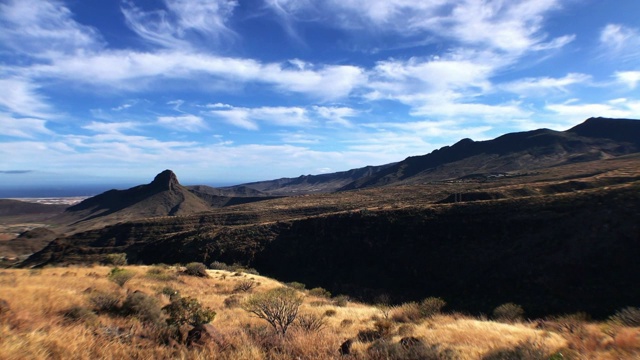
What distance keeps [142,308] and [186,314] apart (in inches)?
51.3

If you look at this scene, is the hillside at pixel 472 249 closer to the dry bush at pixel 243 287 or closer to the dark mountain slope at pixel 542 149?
the dry bush at pixel 243 287

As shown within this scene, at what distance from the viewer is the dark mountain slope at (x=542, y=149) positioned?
14625cm

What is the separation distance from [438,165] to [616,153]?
74532 millimetres

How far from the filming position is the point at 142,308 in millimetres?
9922

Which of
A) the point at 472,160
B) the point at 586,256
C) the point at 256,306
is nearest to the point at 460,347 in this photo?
the point at 256,306

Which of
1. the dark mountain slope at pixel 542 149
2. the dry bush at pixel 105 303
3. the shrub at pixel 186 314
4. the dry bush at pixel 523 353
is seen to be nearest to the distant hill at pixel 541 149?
the dark mountain slope at pixel 542 149

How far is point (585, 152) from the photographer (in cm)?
14662

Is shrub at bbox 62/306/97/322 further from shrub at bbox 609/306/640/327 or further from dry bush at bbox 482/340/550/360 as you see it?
shrub at bbox 609/306/640/327

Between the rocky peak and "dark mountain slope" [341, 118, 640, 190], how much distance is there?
110910mm

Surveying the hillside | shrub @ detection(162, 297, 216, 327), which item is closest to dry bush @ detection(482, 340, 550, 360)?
shrub @ detection(162, 297, 216, 327)

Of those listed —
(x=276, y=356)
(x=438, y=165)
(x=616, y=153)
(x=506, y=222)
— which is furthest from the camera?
(x=438, y=165)

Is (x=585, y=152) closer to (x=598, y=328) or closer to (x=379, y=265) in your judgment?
(x=379, y=265)

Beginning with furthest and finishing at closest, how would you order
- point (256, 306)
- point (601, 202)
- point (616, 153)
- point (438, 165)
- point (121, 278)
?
1. point (438, 165)
2. point (616, 153)
3. point (601, 202)
4. point (121, 278)
5. point (256, 306)

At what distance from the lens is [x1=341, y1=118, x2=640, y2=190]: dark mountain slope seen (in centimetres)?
14625
